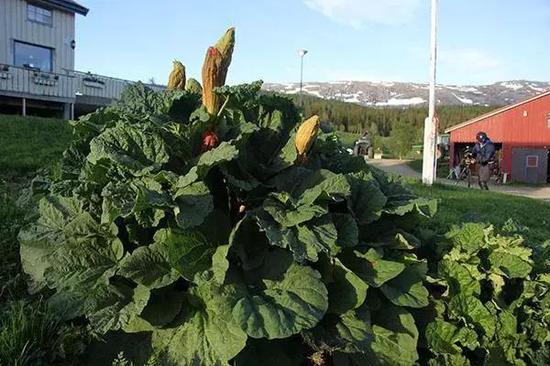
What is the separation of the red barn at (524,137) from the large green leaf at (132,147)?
A: 29905 millimetres

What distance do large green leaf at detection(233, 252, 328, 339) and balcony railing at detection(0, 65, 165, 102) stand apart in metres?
15.1

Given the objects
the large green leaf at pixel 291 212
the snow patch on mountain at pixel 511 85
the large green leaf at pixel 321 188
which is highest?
the snow patch on mountain at pixel 511 85

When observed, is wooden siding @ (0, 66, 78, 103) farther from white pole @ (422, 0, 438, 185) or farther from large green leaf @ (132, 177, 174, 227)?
large green leaf @ (132, 177, 174, 227)

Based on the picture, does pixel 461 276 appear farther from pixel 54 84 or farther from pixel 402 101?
pixel 402 101

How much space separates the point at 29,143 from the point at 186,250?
724 centimetres

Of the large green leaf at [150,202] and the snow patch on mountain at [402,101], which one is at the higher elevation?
the snow patch on mountain at [402,101]

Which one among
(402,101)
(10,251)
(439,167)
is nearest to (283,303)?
(10,251)

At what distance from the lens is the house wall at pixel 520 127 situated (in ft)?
94.9

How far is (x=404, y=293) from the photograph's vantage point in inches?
92.7

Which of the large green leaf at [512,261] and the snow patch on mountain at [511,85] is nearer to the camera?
the large green leaf at [512,261]

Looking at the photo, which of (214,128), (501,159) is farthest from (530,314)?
(501,159)

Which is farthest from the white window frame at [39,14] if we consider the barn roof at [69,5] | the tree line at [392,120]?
the tree line at [392,120]

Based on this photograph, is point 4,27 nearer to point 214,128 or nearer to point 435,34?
point 435,34

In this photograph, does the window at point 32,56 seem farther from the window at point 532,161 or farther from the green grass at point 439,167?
the window at point 532,161
